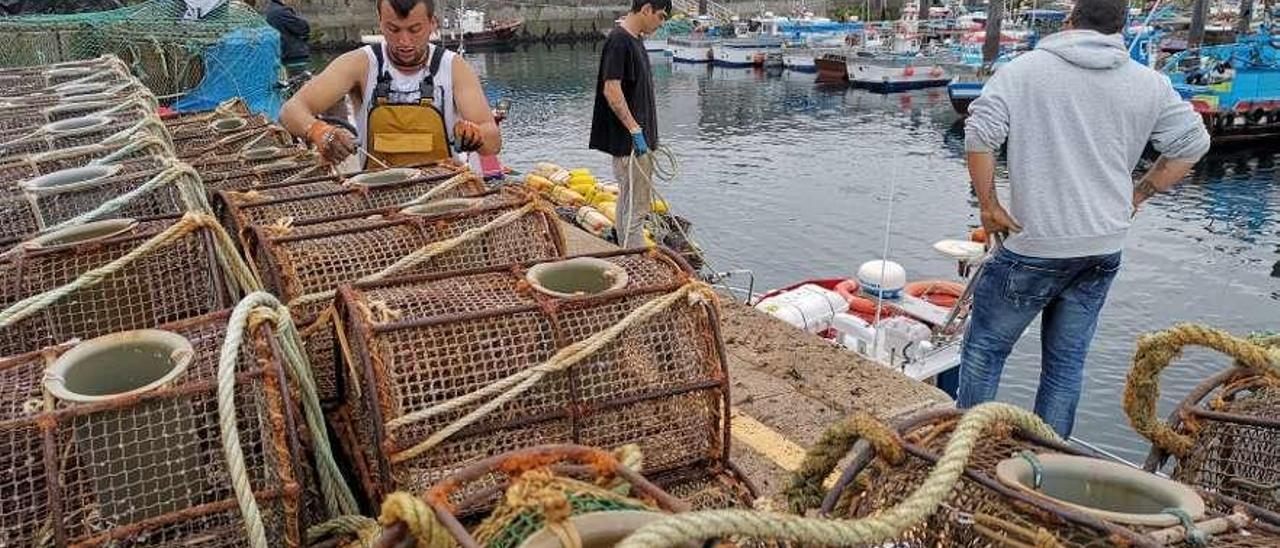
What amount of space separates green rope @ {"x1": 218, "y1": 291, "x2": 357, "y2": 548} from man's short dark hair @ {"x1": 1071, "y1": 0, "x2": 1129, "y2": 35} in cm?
296

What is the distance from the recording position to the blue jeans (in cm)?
359

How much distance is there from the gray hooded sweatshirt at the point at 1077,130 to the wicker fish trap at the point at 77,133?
336 cm

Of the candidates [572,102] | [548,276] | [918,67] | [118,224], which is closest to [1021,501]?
[548,276]

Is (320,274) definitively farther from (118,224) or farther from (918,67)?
A: (918,67)

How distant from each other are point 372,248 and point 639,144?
3.35 m

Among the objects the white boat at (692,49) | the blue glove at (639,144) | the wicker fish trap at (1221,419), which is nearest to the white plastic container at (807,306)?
the blue glove at (639,144)

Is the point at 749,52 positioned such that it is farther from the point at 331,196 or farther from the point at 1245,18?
the point at 331,196

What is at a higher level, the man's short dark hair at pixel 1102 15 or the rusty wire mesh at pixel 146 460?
the man's short dark hair at pixel 1102 15

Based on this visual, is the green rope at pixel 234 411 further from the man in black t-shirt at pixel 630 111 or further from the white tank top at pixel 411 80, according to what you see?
the man in black t-shirt at pixel 630 111

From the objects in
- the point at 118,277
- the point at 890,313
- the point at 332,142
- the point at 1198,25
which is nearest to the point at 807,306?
the point at 890,313

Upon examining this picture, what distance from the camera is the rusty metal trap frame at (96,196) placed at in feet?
10.0

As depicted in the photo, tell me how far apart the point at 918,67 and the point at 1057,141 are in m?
30.3

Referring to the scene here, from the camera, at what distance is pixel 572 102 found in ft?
100

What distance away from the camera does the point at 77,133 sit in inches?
156
